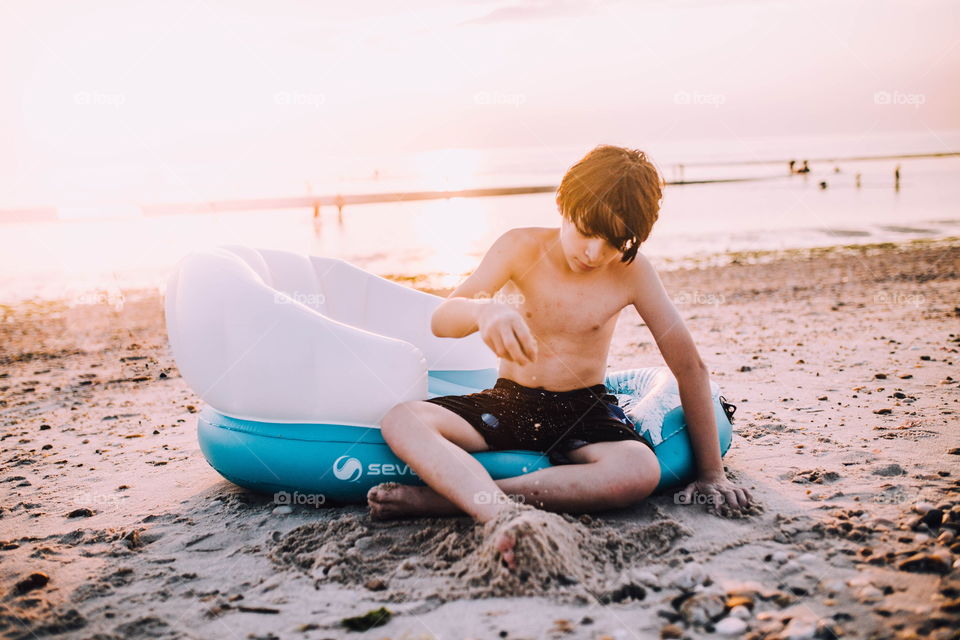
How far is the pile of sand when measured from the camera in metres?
2.29

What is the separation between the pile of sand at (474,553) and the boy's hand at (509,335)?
53 centimetres

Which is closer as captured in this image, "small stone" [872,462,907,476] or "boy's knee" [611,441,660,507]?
"boy's knee" [611,441,660,507]

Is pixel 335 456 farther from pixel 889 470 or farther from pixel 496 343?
pixel 889 470

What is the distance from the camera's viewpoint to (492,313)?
7.89ft

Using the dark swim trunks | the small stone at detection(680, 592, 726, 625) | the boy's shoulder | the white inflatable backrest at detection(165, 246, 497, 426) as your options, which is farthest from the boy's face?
the small stone at detection(680, 592, 726, 625)

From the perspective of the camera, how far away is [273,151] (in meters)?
47.3

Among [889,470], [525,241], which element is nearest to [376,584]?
[525,241]

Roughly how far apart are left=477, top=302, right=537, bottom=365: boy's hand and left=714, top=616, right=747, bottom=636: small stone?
91 centimetres

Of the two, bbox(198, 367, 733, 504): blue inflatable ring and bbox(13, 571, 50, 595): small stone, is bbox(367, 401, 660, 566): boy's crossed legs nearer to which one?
bbox(198, 367, 733, 504): blue inflatable ring

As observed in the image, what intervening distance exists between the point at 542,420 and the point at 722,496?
2.51 ft

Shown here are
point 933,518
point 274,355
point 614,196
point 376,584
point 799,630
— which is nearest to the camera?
point 799,630

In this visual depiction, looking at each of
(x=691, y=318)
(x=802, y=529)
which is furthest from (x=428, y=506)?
(x=691, y=318)

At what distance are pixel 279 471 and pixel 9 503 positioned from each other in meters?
1.30

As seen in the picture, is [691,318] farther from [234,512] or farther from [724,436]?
[234,512]
